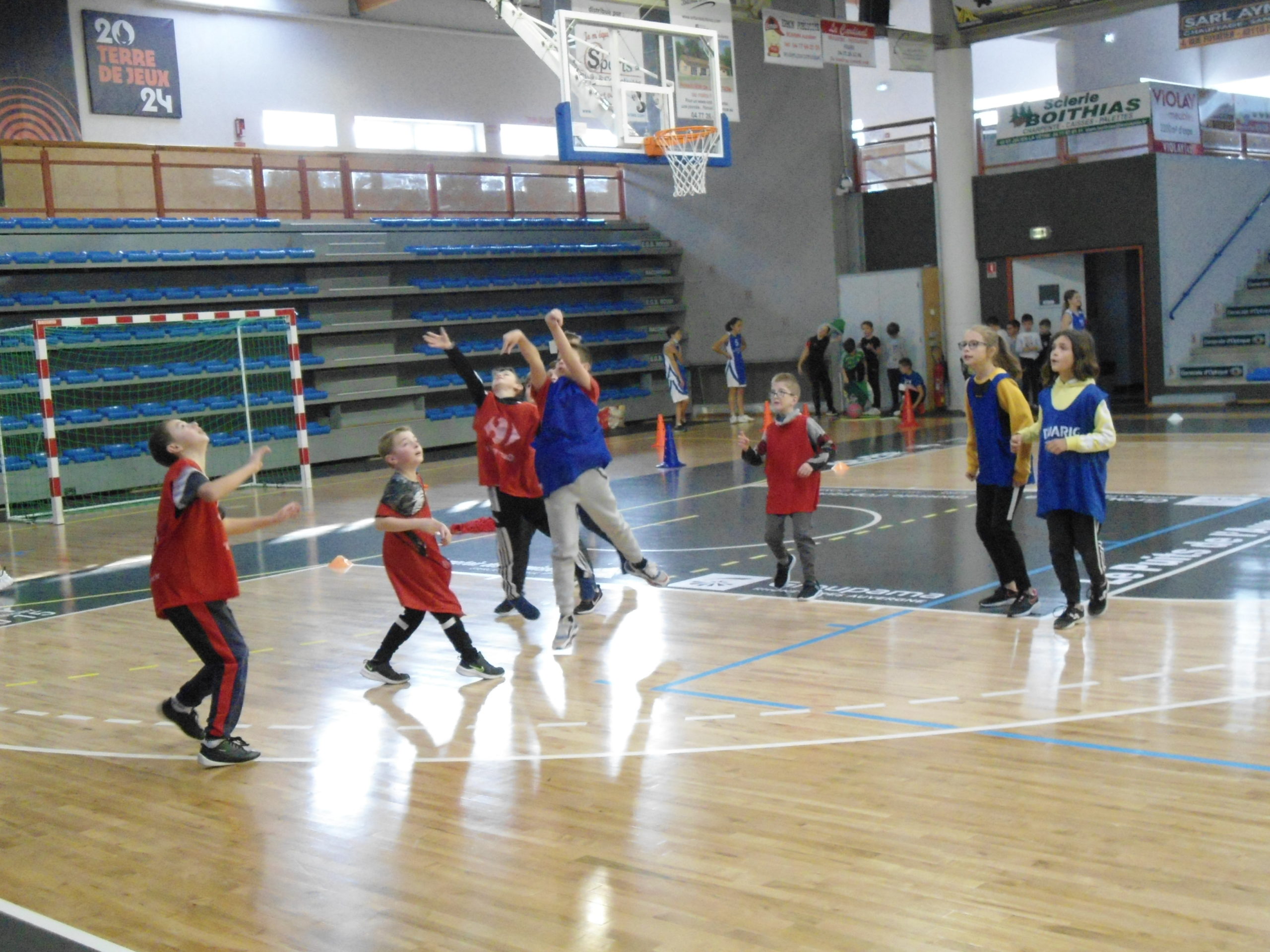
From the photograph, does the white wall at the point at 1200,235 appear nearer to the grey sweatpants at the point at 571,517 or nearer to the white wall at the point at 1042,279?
the white wall at the point at 1042,279

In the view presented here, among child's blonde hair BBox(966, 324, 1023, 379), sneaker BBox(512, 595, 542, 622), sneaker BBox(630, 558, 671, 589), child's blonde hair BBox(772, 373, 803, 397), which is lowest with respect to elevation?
sneaker BBox(512, 595, 542, 622)

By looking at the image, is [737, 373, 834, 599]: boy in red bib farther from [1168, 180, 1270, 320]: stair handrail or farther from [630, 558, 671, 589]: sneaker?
[1168, 180, 1270, 320]: stair handrail

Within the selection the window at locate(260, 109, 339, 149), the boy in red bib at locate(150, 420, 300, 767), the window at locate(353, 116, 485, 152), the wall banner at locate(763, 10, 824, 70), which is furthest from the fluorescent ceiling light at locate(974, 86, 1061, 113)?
the boy in red bib at locate(150, 420, 300, 767)

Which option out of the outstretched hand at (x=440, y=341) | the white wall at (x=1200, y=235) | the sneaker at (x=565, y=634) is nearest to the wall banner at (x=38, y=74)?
the outstretched hand at (x=440, y=341)

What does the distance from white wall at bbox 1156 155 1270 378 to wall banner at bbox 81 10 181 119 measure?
16802mm

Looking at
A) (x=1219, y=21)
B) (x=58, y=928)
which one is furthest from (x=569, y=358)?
(x=1219, y=21)

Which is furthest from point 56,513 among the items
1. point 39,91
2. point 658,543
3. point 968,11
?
point 968,11

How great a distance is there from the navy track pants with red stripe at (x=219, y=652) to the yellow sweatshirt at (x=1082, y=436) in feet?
13.9

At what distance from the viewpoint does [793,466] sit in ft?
26.7

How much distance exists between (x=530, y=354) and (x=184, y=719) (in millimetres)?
2549

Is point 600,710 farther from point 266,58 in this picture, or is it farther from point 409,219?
point 266,58

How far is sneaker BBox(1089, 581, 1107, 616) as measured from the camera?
7164 mm

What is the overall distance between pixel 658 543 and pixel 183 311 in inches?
437

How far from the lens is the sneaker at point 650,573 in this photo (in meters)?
7.73
